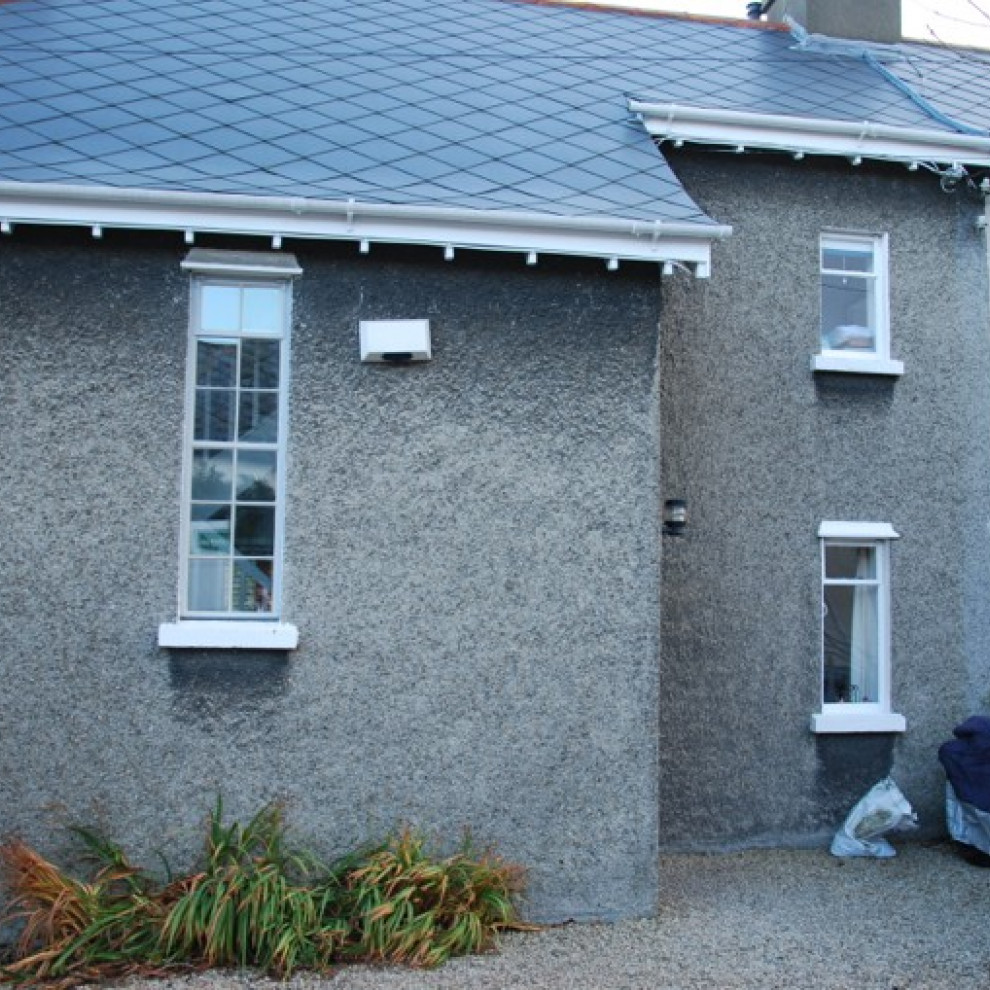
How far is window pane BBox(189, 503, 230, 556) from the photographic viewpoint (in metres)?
7.68

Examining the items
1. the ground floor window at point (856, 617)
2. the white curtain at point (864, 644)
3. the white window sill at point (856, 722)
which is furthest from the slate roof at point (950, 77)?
the white window sill at point (856, 722)

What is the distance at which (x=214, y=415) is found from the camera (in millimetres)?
7777

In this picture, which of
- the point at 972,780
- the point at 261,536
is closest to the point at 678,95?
the point at 261,536

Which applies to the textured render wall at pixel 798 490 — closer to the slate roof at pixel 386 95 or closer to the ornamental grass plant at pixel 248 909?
the slate roof at pixel 386 95

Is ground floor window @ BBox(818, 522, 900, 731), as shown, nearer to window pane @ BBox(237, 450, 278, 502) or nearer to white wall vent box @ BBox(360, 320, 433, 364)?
white wall vent box @ BBox(360, 320, 433, 364)

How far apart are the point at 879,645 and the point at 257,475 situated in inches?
219

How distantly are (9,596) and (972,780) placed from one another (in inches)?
289

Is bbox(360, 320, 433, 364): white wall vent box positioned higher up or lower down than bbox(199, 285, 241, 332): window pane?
lower down

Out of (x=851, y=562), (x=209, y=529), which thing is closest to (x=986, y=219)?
(x=851, y=562)

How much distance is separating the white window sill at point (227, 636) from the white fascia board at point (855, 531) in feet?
15.8

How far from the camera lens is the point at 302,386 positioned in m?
7.63

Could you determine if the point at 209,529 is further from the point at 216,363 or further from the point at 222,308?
the point at 222,308

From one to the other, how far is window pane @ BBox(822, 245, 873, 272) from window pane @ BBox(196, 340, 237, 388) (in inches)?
216

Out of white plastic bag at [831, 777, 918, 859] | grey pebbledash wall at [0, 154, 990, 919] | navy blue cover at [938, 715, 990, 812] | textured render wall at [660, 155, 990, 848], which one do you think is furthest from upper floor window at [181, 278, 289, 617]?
navy blue cover at [938, 715, 990, 812]
